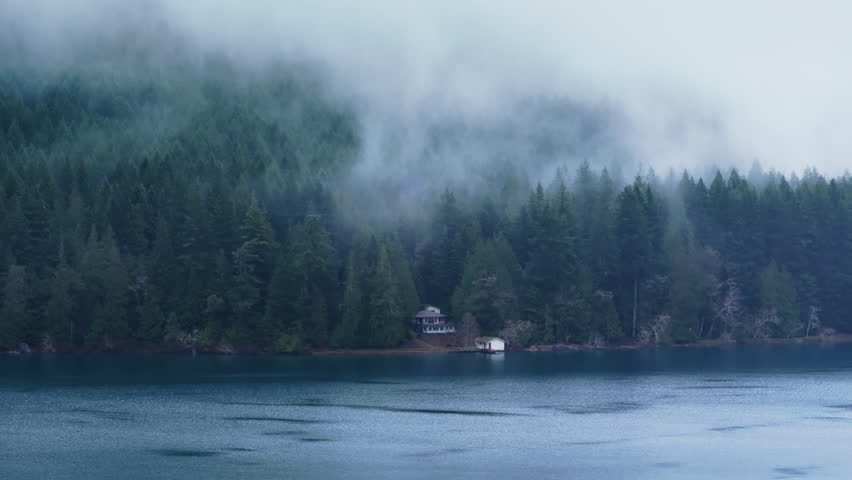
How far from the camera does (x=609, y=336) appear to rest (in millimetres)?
141375

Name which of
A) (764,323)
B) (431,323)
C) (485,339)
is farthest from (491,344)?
(764,323)

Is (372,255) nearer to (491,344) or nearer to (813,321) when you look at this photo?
(491,344)

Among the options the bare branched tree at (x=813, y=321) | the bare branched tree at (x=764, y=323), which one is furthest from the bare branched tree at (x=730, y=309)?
the bare branched tree at (x=813, y=321)

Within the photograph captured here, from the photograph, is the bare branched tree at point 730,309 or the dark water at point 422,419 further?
the bare branched tree at point 730,309

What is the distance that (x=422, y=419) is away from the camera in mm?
78688

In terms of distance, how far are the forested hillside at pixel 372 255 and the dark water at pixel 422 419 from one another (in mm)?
8228

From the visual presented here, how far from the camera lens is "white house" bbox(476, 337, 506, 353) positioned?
5241 inches

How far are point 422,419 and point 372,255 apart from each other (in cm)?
5444

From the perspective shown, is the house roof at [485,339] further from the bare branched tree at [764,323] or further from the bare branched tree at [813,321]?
the bare branched tree at [813,321]

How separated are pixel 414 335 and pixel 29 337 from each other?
4174cm

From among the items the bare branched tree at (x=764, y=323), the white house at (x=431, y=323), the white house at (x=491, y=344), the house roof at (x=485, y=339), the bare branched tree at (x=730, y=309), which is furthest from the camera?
the bare branched tree at (x=764, y=323)

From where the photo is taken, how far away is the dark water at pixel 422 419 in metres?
62.6

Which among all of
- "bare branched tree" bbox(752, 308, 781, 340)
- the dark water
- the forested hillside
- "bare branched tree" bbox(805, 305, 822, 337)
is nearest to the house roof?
the forested hillside

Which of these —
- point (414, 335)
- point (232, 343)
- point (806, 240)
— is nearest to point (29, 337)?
point (232, 343)
